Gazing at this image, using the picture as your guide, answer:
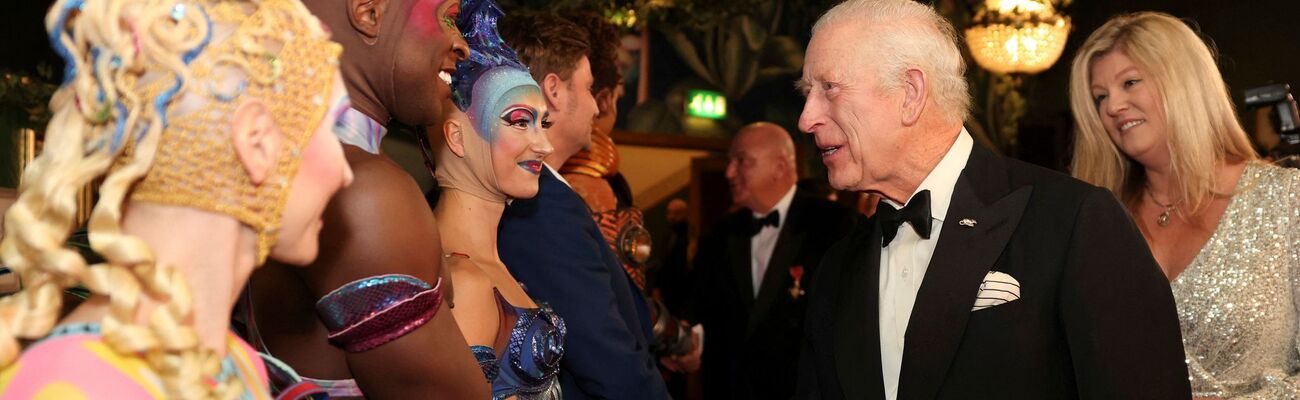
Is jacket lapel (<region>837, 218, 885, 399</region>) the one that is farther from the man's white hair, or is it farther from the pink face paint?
the pink face paint

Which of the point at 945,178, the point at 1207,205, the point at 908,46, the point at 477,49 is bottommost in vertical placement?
the point at 1207,205

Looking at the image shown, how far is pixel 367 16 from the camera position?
1562 millimetres

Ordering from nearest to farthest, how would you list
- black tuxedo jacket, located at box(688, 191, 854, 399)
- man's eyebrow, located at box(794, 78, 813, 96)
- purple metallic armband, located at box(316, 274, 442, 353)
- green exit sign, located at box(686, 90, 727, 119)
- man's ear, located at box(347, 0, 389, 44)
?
purple metallic armband, located at box(316, 274, 442, 353), man's ear, located at box(347, 0, 389, 44), man's eyebrow, located at box(794, 78, 813, 96), black tuxedo jacket, located at box(688, 191, 854, 399), green exit sign, located at box(686, 90, 727, 119)

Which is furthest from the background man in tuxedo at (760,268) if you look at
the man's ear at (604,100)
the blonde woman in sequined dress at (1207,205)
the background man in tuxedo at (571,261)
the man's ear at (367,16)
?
the man's ear at (367,16)

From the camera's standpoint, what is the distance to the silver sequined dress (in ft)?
8.89

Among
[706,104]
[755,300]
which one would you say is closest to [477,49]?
[755,300]

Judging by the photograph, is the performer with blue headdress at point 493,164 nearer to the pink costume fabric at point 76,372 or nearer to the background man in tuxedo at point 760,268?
the pink costume fabric at point 76,372

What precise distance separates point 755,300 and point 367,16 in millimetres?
3965

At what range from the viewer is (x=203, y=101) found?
1115 mm

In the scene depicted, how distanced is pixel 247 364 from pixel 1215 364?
238 centimetres

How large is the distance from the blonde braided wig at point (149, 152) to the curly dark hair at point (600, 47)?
5.90 feet

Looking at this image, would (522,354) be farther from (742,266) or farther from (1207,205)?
(742,266)

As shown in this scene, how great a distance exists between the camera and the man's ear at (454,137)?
89.4 inches

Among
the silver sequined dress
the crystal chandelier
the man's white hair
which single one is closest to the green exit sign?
the crystal chandelier
